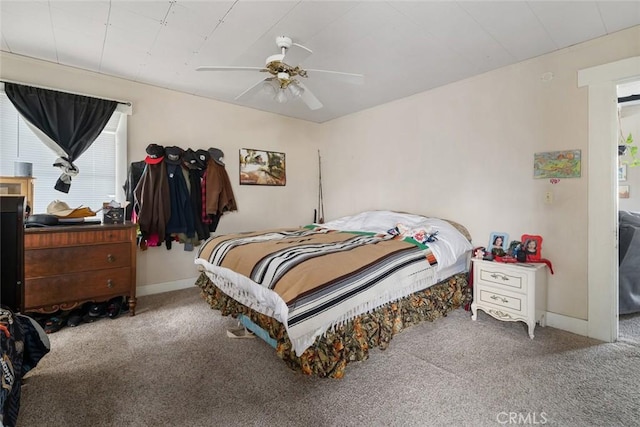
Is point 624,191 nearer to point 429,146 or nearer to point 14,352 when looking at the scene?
point 429,146

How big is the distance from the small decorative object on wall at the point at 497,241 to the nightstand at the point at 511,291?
0.29m

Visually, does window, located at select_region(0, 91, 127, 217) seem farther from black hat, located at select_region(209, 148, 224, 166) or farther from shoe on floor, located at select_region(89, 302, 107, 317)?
shoe on floor, located at select_region(89, 302, 107, 317)

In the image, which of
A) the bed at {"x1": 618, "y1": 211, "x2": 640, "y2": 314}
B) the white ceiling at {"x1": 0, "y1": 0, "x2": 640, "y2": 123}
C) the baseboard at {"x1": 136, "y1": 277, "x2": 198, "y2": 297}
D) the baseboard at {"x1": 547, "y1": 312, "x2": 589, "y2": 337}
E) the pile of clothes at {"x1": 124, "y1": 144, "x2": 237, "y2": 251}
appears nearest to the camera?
the white ceiling at {"x1": 0, "y1": 0, "x2": 640, "y2": 123}

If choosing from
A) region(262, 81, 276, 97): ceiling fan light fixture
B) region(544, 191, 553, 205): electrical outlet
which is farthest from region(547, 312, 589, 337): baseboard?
region(262, 81, 276, 97): ceiling fan light fixture

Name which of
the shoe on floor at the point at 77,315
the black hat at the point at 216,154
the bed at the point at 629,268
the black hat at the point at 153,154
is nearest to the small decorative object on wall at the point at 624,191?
the bed at the point at 629,268

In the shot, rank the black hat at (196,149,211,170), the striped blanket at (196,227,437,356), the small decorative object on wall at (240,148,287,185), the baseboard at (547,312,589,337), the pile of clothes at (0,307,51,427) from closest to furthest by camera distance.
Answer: the pile of clothes at (0,307,51,427) < the striped blanket at (196,227,437,356) < the baseboard at (547,312,589,337) < the black hat at (196,149,211,170) < the small decorative object on wall at (240,148,287,185)

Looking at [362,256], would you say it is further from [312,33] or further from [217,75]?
[217,75]

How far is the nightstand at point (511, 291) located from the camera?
234 cm

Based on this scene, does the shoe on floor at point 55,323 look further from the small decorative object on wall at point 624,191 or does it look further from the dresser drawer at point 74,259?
the small decorative object on wall at point 624,191

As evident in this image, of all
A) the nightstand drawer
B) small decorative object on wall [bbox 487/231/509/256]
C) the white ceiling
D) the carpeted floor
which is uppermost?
the white ceiling

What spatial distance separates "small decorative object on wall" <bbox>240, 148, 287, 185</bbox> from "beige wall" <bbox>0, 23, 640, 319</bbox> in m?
→ 0.12

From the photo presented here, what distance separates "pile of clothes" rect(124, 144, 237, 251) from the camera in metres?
3.23

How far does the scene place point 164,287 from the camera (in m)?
3.54

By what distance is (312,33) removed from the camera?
2.30 m
